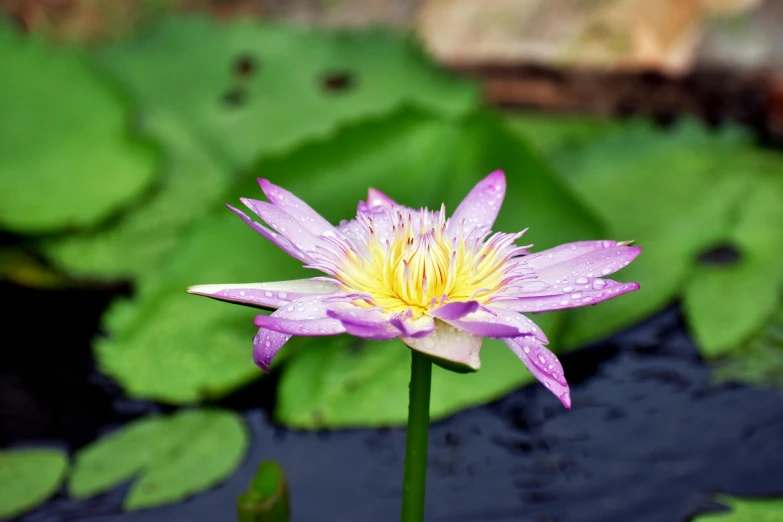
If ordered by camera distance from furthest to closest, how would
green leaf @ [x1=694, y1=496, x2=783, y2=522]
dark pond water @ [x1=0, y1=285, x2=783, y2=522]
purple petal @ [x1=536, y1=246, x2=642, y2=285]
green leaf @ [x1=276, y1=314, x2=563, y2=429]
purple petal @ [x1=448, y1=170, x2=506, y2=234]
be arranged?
green leaf @ [x1=276, y1=314, x2=563, y2=429] → dark pond water @ [x1=0, y1=285, x2=783, y2=522] → green leaf @ [x1=694, y1=496, x2=783, y2=522] → purple petal @ [x1=448, y1=170, x2=506, y2=234] → purple petal @ [x1=536, y1=246, x2=642, y2=285]

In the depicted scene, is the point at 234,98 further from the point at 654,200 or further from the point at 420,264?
the point at 420,264

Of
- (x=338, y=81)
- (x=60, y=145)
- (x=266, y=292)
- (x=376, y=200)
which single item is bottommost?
(x=266, y=292)

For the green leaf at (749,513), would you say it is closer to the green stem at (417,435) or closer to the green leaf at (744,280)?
the green leaf at (744,280)

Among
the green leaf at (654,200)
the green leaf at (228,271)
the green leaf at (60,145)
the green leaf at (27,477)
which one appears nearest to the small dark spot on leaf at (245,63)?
the green leaf at (60,145)

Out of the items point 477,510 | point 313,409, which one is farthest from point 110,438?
point 477,510

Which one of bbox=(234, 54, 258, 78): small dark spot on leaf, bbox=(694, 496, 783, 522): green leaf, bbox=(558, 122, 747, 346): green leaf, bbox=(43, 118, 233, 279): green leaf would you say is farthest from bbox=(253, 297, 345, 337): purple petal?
bbox=(234, 54, 258, 78): small dark spot on leaf

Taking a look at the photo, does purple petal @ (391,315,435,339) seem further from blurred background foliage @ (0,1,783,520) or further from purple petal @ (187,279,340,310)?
blurred background foliage @ (0,1,783,520)

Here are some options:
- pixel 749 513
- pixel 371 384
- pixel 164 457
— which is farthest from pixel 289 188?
pixel 749 513
